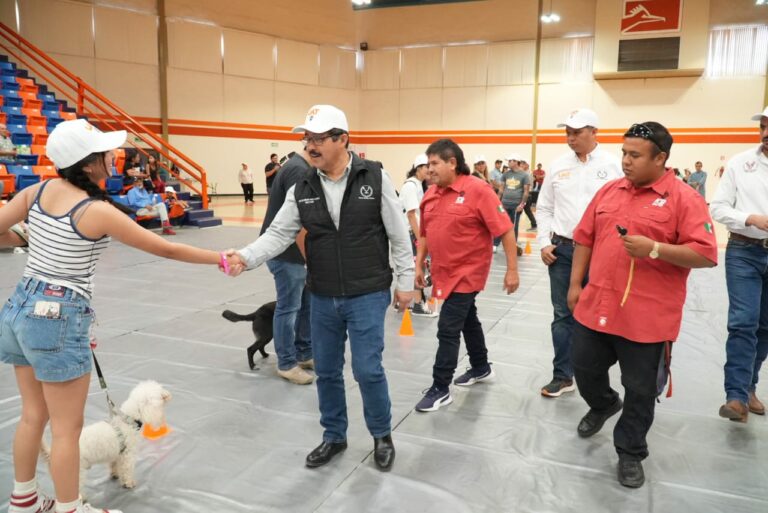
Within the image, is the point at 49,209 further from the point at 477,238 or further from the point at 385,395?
the point at 477,238

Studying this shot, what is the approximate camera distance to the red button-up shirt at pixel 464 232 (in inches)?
149

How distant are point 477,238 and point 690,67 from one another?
21254 mm

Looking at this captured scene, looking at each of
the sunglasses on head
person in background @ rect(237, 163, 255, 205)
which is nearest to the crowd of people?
the sunglasses on head

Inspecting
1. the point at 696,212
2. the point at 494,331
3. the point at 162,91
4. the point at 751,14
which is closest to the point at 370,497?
the point at 696,212

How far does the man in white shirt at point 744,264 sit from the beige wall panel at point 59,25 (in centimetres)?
2100

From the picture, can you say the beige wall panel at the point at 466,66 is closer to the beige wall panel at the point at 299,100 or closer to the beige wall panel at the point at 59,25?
the beige wall panel at the point at 299,100

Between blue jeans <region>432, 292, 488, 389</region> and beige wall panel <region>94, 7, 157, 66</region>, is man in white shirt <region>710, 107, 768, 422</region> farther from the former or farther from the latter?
beige wall panel <region>94, 7, 157, 66</region>

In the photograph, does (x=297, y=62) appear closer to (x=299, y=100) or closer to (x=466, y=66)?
(x=299, y=100)

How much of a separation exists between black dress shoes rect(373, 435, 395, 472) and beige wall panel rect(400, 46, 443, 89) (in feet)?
78.5

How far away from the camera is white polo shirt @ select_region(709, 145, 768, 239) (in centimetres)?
347

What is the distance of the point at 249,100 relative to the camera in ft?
77.0

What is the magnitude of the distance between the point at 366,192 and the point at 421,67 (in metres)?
24.0

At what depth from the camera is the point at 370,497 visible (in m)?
2.79

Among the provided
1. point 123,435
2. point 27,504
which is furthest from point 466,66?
point 27,504
